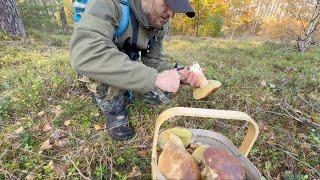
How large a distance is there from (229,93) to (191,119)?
30.4 inches

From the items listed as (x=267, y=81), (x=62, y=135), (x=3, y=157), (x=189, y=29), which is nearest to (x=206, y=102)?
(x=267, y=81)

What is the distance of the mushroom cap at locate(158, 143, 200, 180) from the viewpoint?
155 centimetres

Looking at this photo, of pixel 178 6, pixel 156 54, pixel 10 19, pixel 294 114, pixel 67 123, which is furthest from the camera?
pixel 10 19

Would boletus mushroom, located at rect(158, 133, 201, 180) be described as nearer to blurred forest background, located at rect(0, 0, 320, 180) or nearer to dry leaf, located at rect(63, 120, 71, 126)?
blurred forest background, located at rect(0, 0, 320, 180)

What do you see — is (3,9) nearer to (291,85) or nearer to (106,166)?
(106,166)

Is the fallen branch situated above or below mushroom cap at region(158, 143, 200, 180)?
below

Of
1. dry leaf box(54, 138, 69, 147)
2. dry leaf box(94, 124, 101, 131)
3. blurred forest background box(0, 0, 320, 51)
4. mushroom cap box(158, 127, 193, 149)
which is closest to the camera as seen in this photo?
mushroom cap box(158, 127, 193, 149)

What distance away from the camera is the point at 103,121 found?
309 centimetres

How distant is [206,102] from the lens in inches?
132

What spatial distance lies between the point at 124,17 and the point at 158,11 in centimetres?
30

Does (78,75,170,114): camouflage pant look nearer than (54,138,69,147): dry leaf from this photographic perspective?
No

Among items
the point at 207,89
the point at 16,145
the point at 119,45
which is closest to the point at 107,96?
the point at 119,45

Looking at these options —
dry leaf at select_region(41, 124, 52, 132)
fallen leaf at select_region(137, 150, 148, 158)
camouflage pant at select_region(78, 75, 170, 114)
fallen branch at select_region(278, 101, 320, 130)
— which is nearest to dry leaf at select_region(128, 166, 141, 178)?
fallen leaf at select_region(137, 150, 148, 158)

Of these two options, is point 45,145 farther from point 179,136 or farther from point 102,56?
point 179,136
